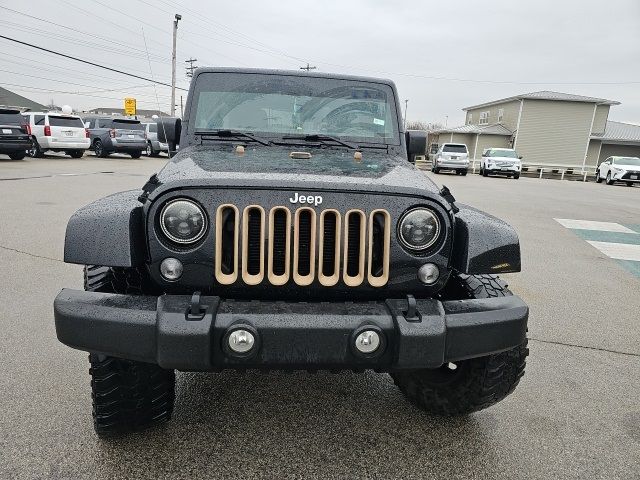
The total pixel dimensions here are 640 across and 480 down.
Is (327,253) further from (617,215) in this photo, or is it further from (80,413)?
(617,215)

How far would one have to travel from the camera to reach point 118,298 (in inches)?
75.3

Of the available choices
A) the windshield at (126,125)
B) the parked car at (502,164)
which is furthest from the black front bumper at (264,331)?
the parked car at (502,164)

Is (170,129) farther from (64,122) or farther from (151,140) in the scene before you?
(151,140)

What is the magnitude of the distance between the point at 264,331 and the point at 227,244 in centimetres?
43

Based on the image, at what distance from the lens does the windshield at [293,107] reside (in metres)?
3.24

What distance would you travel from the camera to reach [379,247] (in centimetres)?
209

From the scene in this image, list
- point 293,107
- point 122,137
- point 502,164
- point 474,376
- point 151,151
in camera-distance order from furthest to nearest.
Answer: point 151,151 < point 502,164 < point 122,137 < point 293,107 < point 474,376

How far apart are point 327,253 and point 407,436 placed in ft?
3.54

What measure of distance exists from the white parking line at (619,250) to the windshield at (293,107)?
507 cm

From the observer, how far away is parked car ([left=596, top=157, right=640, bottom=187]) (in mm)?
22766

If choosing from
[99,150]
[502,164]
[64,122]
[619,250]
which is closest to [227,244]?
[619,250]

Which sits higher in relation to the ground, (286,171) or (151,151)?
(286,171)

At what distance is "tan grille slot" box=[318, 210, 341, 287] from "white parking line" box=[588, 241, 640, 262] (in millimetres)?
6124

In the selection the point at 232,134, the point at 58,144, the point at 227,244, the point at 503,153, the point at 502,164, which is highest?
the point at 232,134
